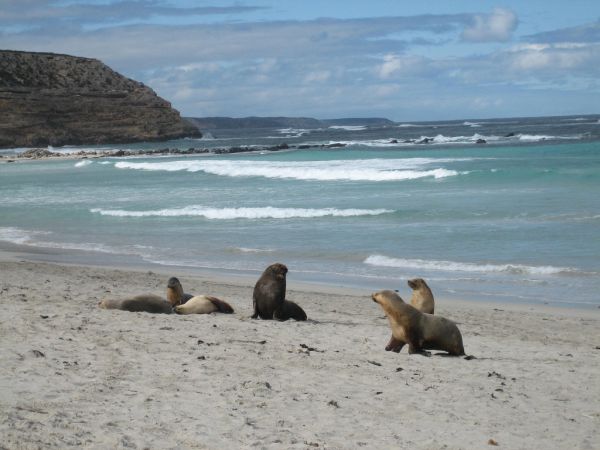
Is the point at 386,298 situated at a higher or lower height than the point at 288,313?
higher

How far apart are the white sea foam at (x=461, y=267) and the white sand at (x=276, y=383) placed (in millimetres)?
3576

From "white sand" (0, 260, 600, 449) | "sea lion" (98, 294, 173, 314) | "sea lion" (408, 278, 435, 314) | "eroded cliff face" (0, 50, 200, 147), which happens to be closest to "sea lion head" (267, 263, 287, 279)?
"white sand" (0, 260, 600, 449)

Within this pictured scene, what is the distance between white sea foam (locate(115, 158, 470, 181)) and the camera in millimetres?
36375

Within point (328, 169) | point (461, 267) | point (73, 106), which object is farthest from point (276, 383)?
point (73, 106)

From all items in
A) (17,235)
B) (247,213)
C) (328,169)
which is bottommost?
(17,235)

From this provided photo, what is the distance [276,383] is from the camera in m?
6.78

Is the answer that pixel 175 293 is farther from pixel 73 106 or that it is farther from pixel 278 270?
pixel 73 106

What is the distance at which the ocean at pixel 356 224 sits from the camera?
14438mm

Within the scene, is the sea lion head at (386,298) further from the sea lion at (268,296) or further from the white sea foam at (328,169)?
the white sea foam at (328,169)

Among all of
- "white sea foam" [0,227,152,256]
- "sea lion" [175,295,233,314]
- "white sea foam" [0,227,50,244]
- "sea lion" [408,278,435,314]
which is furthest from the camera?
"white sea foam" [0,227,50,244]

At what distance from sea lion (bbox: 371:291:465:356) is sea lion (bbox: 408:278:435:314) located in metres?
1.40

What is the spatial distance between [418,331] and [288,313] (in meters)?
2.26

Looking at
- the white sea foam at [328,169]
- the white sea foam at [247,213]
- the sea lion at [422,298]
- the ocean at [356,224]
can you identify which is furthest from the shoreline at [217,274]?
the white sea foam at [328,169]

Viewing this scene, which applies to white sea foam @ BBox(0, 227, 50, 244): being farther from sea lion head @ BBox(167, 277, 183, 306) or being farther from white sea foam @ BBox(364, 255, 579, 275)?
sea lion head @ BBox(167, 277, 183, 306)
